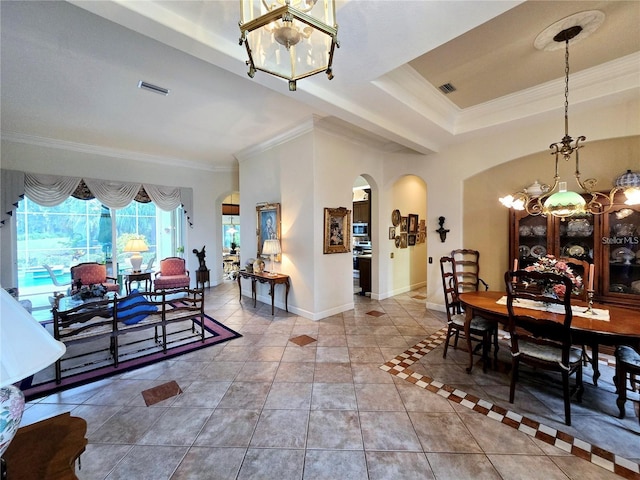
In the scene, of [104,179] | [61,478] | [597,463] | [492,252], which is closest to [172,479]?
[61,478]

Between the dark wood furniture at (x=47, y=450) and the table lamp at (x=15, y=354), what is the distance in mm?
186

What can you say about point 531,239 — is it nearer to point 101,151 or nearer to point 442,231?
point 442,231

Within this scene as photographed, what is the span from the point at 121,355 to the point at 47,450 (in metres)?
2.49

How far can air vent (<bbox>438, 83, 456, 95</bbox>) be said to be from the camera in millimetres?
3340

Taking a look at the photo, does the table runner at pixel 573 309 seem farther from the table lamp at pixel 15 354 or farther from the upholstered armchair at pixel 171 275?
the upholstered armchair at pixel 171 275

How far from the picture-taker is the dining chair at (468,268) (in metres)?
4.55

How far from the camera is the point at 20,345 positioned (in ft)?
2.87

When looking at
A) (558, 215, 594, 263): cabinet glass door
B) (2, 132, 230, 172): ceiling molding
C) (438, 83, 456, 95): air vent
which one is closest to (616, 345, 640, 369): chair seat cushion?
(558, 215, 594, 263): cabinet glass door

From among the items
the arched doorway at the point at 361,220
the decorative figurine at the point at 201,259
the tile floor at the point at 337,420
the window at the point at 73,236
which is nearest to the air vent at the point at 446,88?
the tile floor at the point at 337,420

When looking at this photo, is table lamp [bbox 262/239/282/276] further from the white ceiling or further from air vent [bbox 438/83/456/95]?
air vent [bbox 438/83/456/95]

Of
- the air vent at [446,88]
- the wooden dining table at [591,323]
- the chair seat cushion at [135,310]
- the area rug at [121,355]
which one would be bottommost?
the area rug at [121,355]

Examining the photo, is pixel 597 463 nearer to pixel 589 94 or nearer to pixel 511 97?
pixel 589 94

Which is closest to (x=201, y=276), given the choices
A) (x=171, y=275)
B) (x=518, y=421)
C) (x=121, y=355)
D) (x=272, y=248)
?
(x=171, y=275)

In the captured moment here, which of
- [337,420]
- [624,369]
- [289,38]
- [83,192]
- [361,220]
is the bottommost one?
[337,420]
